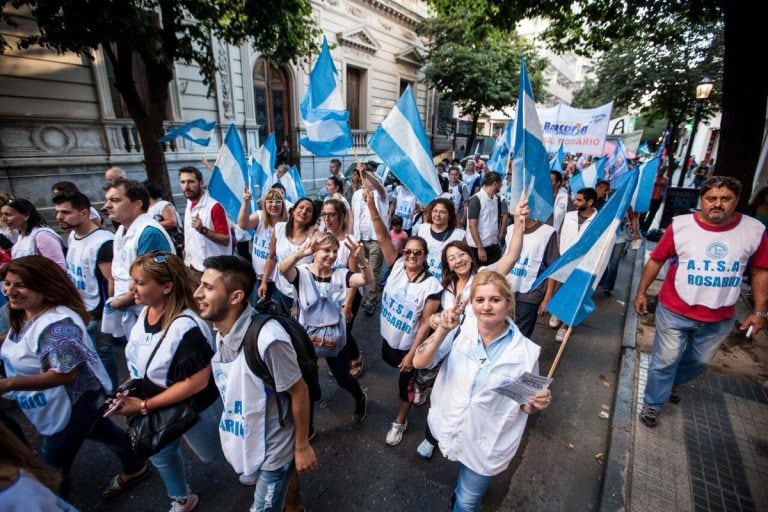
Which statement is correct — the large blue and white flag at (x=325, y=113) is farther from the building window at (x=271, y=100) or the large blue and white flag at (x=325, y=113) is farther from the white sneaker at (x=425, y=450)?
the building window at (x=271, y=100)

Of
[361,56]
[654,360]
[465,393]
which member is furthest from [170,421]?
[361,56]

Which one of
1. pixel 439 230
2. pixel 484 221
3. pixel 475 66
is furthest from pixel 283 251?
pixel 475 66

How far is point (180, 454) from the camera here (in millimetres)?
2291

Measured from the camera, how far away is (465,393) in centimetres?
203

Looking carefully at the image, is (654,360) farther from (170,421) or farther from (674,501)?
(170,421)

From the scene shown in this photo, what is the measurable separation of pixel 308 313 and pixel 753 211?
6.53 metres

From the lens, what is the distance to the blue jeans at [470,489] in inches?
81.9

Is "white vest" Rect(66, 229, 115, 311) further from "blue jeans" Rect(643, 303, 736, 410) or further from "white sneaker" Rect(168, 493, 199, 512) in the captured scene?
"blue jeans" Rect(643, 303, 736, 410)

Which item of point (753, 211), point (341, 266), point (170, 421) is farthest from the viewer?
point (753, 211)

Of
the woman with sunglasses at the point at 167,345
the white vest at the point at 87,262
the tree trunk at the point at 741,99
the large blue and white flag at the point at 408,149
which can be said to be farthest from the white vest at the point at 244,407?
the tree trunk at the point at 741,99

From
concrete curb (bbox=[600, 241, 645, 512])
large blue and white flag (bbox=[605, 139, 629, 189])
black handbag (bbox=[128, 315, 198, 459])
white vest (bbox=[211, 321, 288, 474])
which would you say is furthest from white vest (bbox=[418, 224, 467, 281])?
large blue and white flag (bbox=[605, 139, 629, 189])

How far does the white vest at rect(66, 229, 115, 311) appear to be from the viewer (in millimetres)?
2982

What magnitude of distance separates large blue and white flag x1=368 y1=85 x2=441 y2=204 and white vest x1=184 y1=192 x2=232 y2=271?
6.57 ft

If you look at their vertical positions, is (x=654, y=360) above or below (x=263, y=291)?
below
